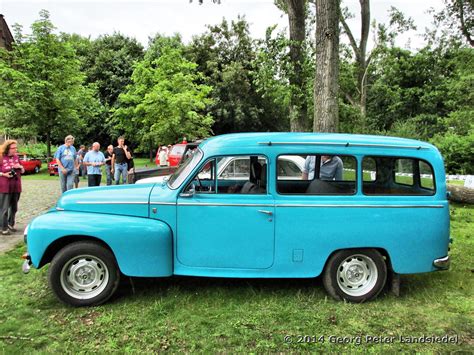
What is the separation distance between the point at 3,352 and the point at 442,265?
15.5 ft

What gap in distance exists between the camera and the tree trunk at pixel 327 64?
7.43 meters

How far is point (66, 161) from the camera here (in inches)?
353

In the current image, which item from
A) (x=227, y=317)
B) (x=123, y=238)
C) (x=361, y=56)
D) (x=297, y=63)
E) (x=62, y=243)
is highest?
(x=361, y=56)

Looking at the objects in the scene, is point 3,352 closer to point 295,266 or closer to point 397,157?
point 295,266

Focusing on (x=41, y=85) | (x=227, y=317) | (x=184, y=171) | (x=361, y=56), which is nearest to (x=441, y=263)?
(x=227, y=317)

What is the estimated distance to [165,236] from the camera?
406 cm

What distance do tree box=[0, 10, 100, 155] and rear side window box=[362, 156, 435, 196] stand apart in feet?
72.1

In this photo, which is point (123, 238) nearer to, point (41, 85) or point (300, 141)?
point (300, 141)

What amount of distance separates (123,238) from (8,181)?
14.2ft

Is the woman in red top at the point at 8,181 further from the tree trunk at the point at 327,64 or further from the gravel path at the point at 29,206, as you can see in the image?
the tree trunk at the point at 327,64

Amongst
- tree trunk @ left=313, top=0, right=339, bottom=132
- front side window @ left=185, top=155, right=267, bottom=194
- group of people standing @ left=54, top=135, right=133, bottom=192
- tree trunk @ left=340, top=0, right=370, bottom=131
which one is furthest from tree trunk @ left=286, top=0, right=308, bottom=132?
tree trunk @ left=340, top=0, right=370, bottom=131

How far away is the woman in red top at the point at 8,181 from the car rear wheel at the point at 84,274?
3.77 meters

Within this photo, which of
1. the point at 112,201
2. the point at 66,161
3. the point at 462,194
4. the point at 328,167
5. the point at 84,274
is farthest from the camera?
the point at 462,194

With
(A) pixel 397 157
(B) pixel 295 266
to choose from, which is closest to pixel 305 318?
(B) pixel 295 266
